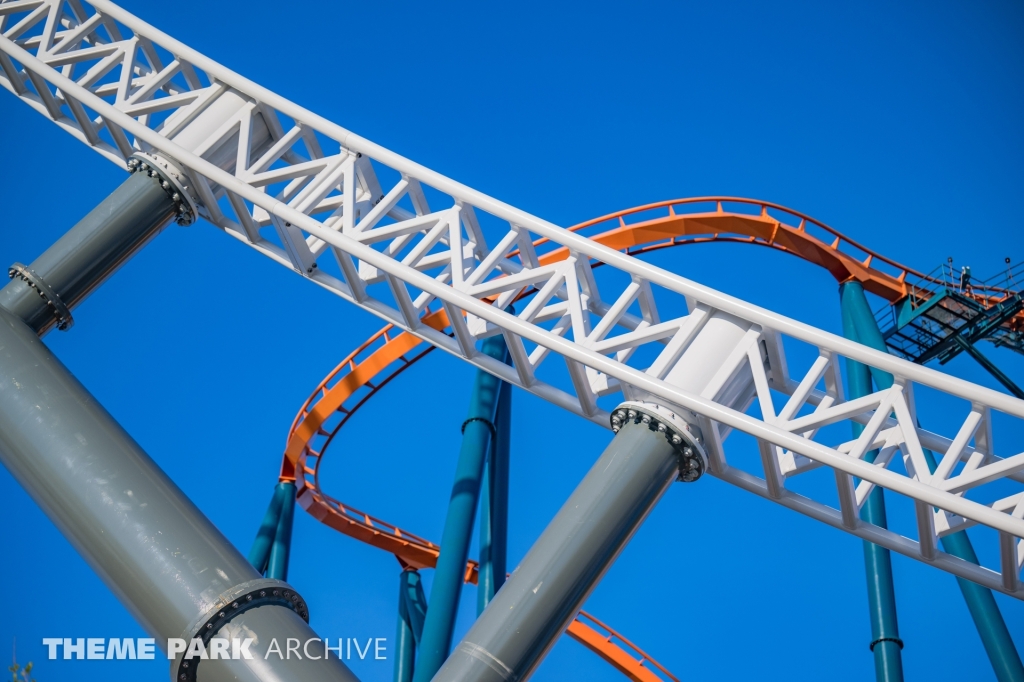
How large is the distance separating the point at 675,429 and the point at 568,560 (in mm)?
941

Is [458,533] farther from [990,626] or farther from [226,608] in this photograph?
[226,608]

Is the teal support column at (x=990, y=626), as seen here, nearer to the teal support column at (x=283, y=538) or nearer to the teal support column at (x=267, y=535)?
the teal support column at (x=283, y=538)

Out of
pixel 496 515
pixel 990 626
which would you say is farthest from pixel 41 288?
pixel 990 626

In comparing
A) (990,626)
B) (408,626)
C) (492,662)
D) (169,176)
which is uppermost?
(990,626)

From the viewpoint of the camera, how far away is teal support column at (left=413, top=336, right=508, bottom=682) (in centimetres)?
805

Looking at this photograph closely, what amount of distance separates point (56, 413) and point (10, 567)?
Answer: 18556 millimetres

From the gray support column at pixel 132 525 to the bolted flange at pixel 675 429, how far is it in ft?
6.59

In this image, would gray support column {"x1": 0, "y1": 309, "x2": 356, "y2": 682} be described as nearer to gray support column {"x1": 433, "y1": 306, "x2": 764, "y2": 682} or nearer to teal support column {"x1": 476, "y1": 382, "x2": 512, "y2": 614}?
gray support column {"x1": 433, "y1": 306, "x2": 764, "y2": 682}

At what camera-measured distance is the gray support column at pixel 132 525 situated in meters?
4.05

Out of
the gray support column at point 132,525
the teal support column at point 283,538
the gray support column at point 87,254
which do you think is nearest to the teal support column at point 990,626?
the gray support column at point 132,525

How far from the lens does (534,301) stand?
235 inches

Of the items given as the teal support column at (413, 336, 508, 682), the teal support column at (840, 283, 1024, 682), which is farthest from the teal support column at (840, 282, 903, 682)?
the teal support column at (413, 336, 508, 682)

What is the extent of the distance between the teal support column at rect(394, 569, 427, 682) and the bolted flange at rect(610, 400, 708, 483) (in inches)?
339

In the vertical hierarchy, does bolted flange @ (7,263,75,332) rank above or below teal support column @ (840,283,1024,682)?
below
